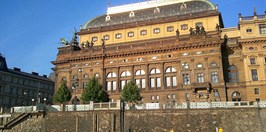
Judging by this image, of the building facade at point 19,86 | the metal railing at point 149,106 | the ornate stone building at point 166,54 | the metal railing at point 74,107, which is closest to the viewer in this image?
the metal railing at point 149,106

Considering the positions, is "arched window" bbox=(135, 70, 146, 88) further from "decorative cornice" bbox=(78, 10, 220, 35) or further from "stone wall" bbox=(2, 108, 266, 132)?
"stone wall" bbox=(2, 108, 266, 132)

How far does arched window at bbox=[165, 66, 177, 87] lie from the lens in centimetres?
7062

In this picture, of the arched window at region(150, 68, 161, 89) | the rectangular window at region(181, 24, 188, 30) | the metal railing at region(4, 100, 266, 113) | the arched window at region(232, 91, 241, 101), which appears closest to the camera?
the metal railing at region(4, 100, 266, 113)

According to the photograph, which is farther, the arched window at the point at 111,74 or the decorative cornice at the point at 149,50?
the arched window at the point at 111,74

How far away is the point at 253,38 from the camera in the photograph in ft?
214

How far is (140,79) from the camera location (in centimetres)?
7412

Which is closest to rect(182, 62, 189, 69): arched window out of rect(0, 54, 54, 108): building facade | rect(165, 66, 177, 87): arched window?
rect(165, 66, 177, 87): arched window

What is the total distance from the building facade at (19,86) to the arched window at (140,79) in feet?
105

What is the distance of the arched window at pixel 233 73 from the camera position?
223 ft

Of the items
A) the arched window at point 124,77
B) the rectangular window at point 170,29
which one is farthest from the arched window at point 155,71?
the rectangular window at point 170,29

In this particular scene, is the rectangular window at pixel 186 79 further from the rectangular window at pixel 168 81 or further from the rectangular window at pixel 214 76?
the rectangular window at pixel 214 76

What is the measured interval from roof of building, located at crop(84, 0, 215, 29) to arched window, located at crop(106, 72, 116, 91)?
1674cm

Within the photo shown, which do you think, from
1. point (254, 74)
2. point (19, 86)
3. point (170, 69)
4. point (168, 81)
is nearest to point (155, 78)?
point (168, 81)

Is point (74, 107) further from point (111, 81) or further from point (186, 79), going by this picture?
point (186, 79)
